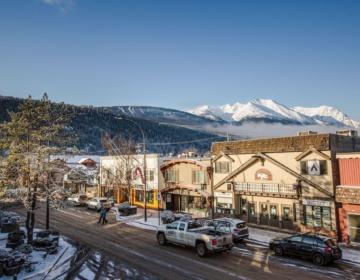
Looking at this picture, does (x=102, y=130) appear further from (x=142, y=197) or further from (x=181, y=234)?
(x=181, y=234)

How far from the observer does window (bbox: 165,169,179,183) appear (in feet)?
119

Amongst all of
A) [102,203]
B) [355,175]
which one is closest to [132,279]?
[355,175]

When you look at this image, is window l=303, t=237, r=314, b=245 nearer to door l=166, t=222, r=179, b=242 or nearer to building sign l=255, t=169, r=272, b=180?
door l=166, t=222, r=179, b=242

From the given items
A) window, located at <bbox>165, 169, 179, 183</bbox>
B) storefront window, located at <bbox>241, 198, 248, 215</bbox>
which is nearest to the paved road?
storefront window, located at <bbox>241, 198, 248, 215</bbox>

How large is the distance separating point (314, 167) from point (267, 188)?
4.46m

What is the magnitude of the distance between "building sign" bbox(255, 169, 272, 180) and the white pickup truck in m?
9.41

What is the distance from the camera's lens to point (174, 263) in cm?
1667

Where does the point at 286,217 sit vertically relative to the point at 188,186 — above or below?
below

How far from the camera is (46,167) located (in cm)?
1942

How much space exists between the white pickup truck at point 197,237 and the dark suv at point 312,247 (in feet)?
10.5

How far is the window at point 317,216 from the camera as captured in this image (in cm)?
2245

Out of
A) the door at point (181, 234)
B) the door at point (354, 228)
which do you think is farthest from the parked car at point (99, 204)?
the door at point (354, 228)

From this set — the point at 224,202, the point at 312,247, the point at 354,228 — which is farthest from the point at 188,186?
the point at 312,247

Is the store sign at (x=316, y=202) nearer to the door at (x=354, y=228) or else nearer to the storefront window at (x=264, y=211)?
the door at (x=354, y=228)
